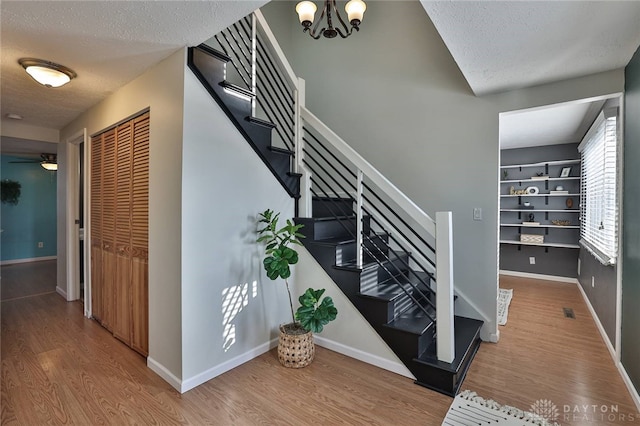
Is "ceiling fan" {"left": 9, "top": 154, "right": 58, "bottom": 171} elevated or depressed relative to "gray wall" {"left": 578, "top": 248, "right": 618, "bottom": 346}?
elevated

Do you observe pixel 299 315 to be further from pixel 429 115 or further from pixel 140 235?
pixel 429 115

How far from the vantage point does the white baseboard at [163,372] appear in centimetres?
206

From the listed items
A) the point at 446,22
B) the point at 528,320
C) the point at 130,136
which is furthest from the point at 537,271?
the point at 130,136

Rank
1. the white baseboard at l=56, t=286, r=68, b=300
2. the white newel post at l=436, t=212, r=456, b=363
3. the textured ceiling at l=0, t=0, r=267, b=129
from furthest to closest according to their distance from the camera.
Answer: the white baseboard at l=56, t=286, r=68, b=300, the white newel post at l=436, t=212, r=456, b=363, the textured ceiling at l=0, t=0, r=267, b=129

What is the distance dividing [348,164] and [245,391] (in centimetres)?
255

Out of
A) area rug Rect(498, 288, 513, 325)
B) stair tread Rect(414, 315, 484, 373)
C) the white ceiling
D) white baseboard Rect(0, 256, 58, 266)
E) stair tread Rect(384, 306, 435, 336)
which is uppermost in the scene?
the white ceiling

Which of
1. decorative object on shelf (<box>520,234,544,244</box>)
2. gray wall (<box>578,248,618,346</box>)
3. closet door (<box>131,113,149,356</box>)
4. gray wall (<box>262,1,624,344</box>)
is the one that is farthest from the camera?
decorative object on shelf (<box>520,234,544,244</box>)

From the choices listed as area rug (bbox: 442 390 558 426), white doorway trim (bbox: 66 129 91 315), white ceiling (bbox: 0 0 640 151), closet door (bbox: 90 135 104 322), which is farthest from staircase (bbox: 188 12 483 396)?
white doorway trim (bbox: 66 129 91 315)

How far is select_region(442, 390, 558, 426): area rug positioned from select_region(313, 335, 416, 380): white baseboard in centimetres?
38

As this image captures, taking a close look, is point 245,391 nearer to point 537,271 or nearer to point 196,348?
point 196,348

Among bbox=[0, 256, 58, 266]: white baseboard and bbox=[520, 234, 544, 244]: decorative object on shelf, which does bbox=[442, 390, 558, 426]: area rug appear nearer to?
bbox=[520, 234, 544, 244]: decorative object on shelf

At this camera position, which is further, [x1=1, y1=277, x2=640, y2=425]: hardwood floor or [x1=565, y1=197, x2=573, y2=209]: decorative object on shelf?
[x1=565, y1=197, x2=573, y2=209]: decorative object on shelf

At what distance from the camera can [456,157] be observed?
9.59 ft

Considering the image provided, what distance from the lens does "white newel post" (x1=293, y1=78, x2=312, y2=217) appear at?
9.54 feet
